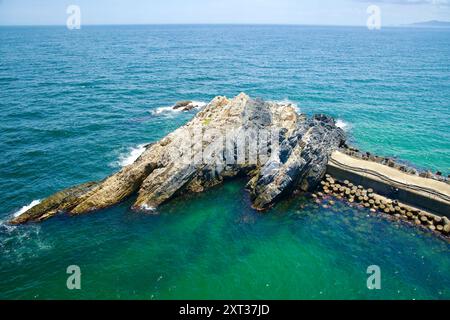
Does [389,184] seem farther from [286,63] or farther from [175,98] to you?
[286,63]

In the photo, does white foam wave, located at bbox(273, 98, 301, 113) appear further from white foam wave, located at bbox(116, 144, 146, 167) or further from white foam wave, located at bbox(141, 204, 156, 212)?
white foam wave, located at bbox(141, 204, 156, 212)

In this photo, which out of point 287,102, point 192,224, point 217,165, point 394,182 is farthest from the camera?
point 287,102

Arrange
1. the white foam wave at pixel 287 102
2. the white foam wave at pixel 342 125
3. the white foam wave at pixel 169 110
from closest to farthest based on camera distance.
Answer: the white foam wave at pixel 342 125
the white foam wave at pixel 169 110
the white foam wave at pixel 287 102

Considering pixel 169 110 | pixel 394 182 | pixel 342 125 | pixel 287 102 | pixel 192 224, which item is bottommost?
pixel 192 224

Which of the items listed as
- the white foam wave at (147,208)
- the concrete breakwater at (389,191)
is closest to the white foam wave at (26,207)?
the white foam wave at (147,208)

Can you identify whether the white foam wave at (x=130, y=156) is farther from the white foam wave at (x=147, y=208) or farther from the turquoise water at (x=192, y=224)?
the white foam wave at (x=147, y=208)

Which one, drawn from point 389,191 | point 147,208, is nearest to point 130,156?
point 147,208

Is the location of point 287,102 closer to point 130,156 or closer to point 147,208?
point 130,156
